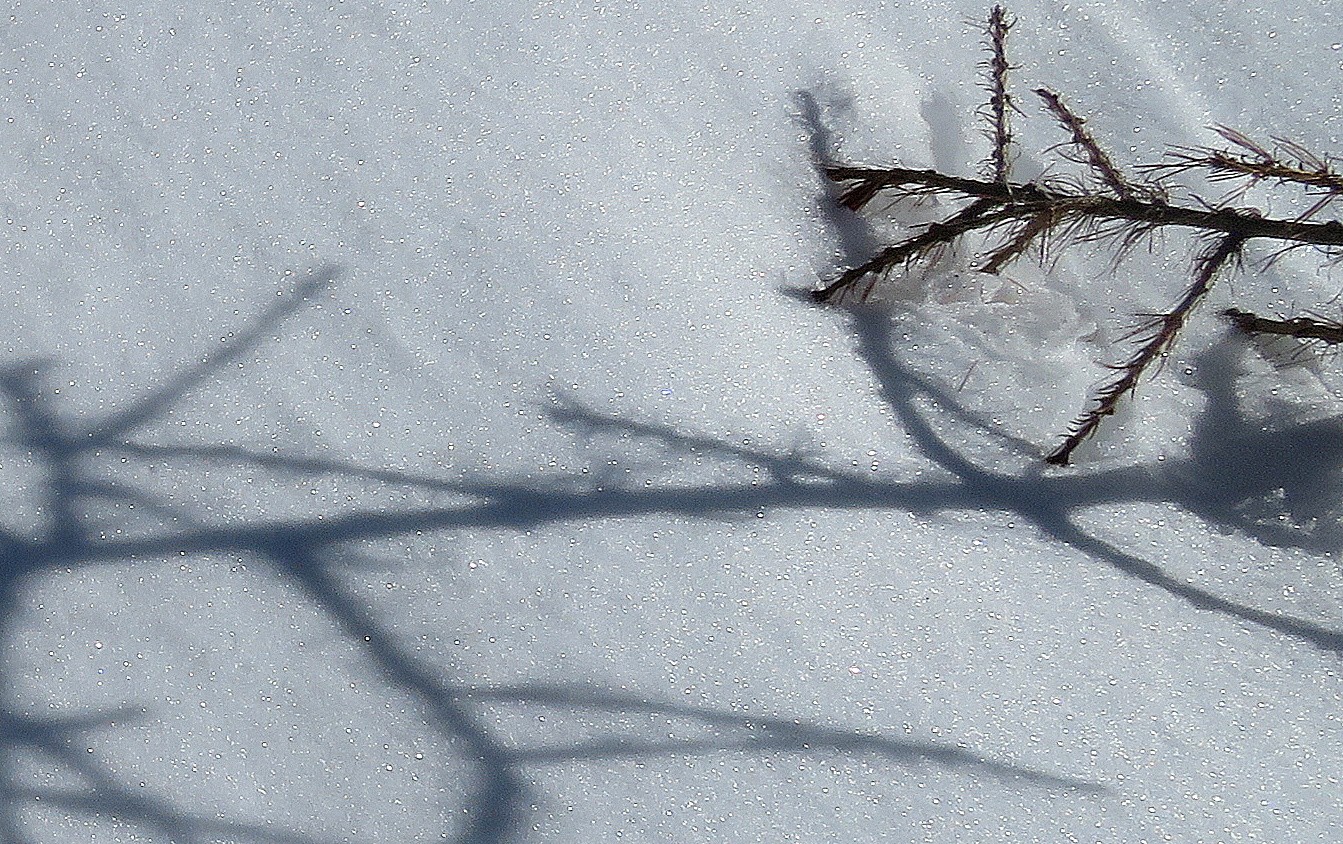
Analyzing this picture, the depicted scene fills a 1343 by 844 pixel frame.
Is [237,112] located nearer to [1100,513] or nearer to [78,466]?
[78,466]

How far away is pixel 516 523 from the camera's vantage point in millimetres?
990

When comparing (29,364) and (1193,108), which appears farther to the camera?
(1193,108)

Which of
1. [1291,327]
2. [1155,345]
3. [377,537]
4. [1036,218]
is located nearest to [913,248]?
[1036,218]

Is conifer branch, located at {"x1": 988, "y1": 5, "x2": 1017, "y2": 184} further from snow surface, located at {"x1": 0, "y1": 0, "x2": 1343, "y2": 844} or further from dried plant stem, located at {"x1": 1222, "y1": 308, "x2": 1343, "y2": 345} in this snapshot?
dried plant stem, located at {"x1": 1222, "y1": 308, "x2": 1343, "y2": 345}

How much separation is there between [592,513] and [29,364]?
19.6 inches

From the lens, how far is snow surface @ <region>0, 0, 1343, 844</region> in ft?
2.88

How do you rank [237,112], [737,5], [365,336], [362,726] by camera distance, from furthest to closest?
[737,5]
[237,112]
[365,336]
[362,726]

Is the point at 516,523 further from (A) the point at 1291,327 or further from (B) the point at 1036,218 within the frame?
(A) the point at 1291,327

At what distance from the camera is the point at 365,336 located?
1096mm

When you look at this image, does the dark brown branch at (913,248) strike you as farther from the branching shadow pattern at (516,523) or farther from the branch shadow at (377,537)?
the branch shadow at (377,537)

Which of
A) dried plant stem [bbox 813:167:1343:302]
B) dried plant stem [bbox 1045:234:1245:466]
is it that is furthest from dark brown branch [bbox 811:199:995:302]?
dried plant stem [bbox 1045:234:1245:466]

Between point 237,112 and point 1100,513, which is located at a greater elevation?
point 237,112

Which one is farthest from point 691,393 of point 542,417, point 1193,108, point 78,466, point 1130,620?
point 1193,108

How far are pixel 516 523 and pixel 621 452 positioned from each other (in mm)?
106
